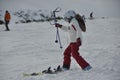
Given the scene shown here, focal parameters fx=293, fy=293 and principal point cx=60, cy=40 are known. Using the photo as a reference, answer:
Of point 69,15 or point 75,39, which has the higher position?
point 69,15

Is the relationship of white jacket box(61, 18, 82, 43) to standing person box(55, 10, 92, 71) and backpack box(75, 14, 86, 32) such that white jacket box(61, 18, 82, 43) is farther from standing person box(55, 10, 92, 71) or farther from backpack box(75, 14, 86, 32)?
backpack box(75, 14, 86, 32)

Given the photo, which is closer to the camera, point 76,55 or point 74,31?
point 76,55

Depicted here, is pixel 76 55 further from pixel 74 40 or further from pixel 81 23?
pixel 81 23

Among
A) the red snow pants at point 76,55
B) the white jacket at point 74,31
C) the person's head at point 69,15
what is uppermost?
the person's head at point 69,15

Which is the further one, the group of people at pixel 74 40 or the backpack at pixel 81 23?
the backpack at pixel 81 23

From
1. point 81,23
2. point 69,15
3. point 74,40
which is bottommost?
point 74,40

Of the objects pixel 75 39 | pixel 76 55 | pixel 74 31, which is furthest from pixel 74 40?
pixel 76 55

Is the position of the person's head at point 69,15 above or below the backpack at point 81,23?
above

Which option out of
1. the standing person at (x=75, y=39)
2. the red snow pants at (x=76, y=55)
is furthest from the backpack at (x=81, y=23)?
the red snow pants at (x=76, y=55)

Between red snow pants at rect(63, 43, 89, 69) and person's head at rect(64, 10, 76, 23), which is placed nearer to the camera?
red snow pants at rect(63, 43, 89, 69)

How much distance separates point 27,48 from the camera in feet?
49.3

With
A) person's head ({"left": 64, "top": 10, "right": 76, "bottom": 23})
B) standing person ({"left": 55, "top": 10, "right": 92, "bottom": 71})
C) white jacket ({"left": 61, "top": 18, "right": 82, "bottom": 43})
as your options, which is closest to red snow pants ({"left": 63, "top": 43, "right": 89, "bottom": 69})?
standing person ({"left": 55, "top": 10, "right": 92, "bottom": 71})

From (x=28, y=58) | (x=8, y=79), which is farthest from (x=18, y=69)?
(x=28, y=58)

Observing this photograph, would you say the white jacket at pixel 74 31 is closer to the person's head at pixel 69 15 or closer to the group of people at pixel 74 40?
the group of people at pixel 74 40
